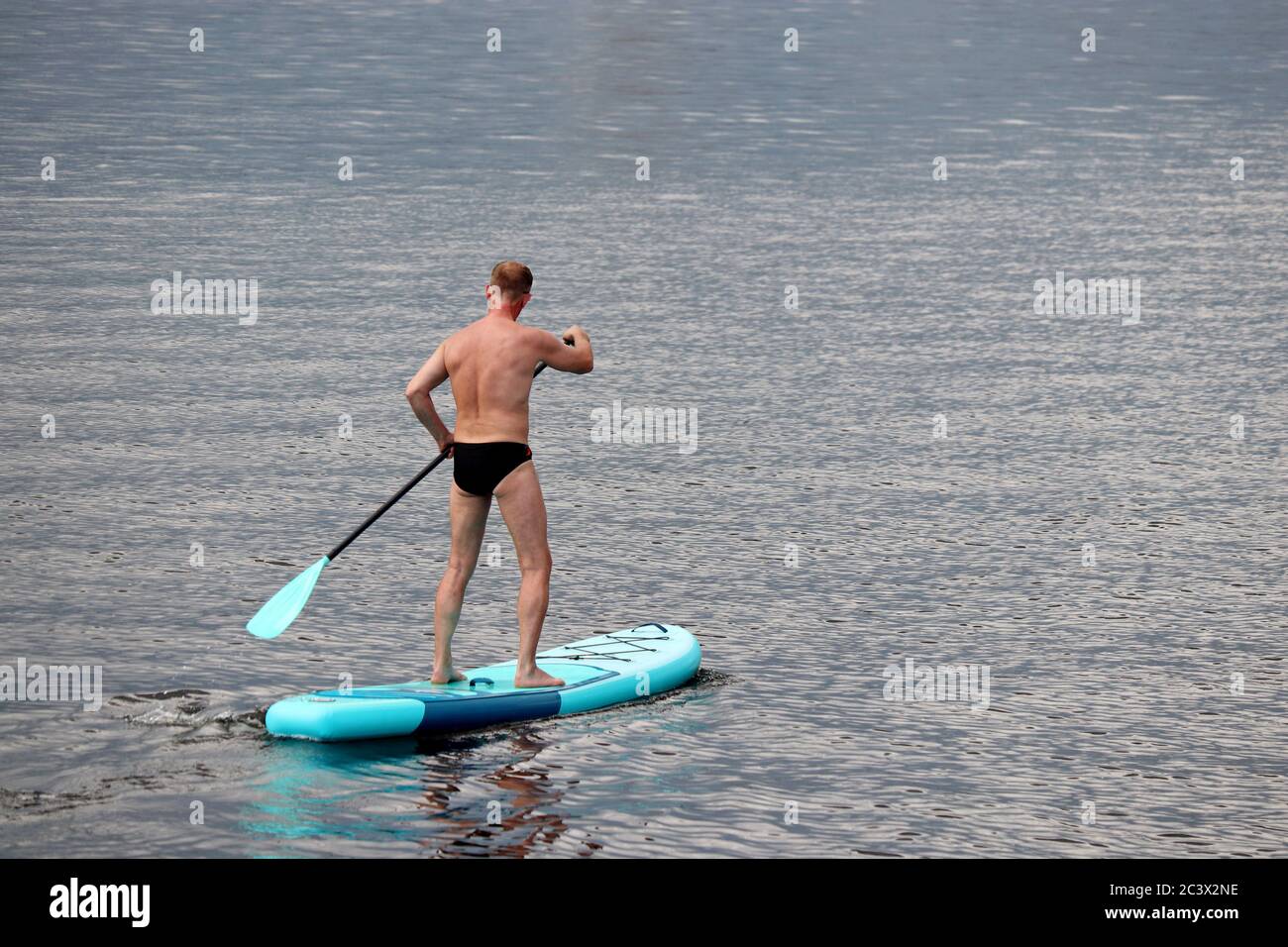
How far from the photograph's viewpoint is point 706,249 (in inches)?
1061

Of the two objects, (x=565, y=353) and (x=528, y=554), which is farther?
(x=528, y=554)

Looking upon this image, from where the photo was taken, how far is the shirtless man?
11172 mm

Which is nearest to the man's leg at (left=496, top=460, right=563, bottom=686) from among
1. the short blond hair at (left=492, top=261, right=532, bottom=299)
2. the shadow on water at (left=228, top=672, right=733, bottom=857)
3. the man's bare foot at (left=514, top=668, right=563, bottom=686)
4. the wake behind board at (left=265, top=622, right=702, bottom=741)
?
the man's bare foot at (left=514, top=668, right=563, bottom=686)

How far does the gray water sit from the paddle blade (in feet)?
0.92

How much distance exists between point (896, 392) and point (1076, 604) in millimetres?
6220

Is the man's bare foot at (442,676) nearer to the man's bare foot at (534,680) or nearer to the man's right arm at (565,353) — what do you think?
the man's bare foot at (534,680)

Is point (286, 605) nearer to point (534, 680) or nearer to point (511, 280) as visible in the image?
point (534, 680)

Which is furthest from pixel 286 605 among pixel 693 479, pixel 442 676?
pixel 693 479

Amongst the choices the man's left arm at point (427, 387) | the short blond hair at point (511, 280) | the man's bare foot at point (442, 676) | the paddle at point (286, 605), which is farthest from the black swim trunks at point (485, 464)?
the man's bare foot at point (442, 676)

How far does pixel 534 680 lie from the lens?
445 inches

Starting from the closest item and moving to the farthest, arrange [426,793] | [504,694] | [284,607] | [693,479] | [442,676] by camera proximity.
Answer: [426,793] → [504,694] → [442,676] → [284,607] → [693,479]

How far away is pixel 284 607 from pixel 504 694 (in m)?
1.56

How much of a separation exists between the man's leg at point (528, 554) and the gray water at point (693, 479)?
1.32ft

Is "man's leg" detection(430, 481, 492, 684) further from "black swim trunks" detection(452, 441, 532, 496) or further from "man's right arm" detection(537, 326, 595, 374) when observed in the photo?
"man's right arm" detection(537, 326, 595, 374)
